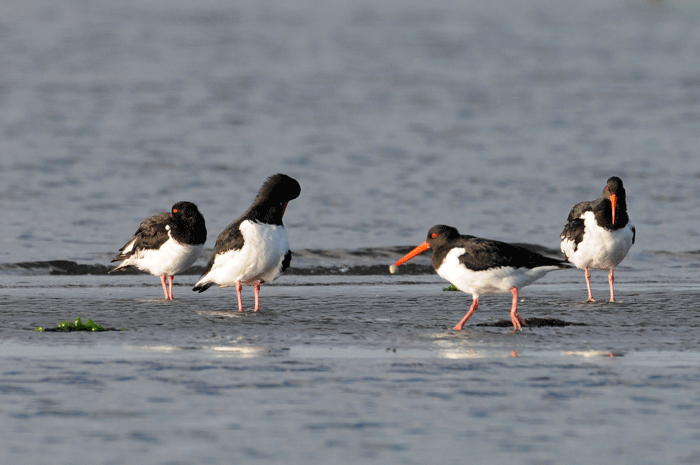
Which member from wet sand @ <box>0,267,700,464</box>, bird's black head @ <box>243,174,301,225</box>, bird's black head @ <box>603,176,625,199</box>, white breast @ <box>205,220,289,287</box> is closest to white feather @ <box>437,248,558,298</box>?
wet sand @ <box>0,267,700,464</box>

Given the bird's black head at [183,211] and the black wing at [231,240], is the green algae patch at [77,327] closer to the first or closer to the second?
the black wing at [231,240]

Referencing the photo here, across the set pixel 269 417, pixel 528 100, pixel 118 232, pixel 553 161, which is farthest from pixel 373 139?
pixel 269 417

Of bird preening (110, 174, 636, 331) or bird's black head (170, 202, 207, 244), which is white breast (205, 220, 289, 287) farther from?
bird's black head (170, 202, 207, 244)

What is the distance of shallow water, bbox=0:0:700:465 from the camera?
6441mm

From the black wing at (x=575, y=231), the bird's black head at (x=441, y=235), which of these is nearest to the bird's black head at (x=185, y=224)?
the bird's black head at (x=441, y=235)

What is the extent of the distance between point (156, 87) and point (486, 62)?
1569cm

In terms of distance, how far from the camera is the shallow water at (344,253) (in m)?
6.44

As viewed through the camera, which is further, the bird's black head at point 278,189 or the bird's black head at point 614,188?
the bird's black head at point 614,188

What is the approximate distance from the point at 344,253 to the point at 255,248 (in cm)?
702

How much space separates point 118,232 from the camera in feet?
63.9

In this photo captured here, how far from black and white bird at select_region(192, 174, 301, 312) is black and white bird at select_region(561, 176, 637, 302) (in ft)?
12.7

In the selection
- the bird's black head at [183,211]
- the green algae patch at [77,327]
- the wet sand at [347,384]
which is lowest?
the wet sand at [347,384]

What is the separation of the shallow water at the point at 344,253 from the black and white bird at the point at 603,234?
0.60m

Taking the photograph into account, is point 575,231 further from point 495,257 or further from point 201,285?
point 201,285
